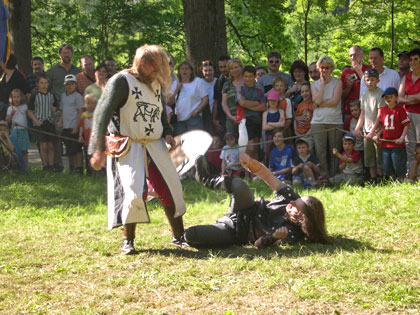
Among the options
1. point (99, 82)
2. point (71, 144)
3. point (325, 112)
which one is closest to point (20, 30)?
point (71, 144)

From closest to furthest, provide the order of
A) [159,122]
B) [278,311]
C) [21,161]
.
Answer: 1. [278,311]
2. [159,122]
3. [21,161]

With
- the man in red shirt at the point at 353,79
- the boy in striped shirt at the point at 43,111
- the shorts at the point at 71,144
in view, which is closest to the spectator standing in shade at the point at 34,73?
the boy in striped shirt at the point at 43,111

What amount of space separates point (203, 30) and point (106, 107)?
6649 millimetres

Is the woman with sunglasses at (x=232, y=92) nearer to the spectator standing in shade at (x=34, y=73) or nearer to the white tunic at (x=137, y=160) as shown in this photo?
the spectator standing in shade at (x=34, y=73)

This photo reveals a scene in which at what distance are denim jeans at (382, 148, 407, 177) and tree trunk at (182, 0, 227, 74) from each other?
14.5ft

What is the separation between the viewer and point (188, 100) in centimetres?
1033

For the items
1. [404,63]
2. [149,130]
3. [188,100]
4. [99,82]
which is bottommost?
[149,130]

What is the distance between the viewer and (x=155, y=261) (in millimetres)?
5418

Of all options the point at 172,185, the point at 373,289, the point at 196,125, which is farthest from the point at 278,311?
the point at 196,125

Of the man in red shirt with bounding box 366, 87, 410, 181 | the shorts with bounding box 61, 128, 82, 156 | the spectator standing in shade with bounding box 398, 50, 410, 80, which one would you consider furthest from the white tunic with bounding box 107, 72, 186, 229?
the shorts with bounding box 61, 128, 82, 156

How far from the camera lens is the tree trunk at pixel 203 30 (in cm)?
1173

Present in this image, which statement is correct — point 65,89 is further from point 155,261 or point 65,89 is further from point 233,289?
point 233,289

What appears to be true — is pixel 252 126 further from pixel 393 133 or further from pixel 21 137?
pixel 21 137

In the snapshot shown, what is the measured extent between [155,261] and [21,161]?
19.6ft
